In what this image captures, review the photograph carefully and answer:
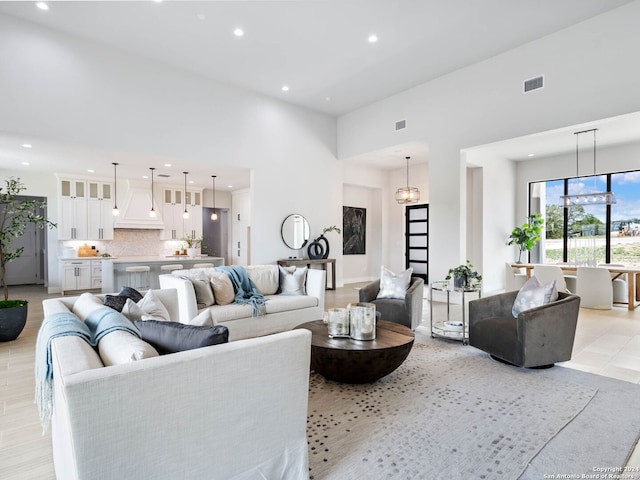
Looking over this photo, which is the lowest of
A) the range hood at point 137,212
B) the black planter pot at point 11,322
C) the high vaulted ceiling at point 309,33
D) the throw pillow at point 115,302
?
the black planter pot at point 11,322

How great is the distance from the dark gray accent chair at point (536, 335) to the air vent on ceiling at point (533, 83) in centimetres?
362

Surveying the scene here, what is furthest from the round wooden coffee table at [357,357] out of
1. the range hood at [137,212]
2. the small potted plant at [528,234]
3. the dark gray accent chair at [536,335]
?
the range hood at [137,212]

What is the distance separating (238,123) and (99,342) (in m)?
6.11

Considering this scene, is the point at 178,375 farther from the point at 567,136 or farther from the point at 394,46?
the point at 567,136

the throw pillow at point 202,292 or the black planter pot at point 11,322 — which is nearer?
the throw pillow at point 202,292

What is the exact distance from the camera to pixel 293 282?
5008 mm

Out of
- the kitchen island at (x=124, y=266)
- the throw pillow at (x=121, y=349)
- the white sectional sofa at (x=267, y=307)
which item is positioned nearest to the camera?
the throw pillow at (x=121, y=349)

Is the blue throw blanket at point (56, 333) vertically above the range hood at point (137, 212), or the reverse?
the range hood at point (137, 212)

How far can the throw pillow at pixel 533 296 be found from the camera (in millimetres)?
3439

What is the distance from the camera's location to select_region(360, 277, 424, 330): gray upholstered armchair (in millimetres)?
4355

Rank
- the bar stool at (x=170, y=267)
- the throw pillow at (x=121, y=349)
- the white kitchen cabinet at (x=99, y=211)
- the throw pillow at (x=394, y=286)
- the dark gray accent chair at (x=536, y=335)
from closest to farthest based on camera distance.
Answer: the throw pillow at (x=121, y=349)
the dark gray accent chair at (x=536, y=335)
the throw pillow at (x=394, y=286)
the bar stool at (x=170, y=267)
the white kitchen cabinet at (x=99, y=211)

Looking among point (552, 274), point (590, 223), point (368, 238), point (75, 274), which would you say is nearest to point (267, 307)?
point (552, 274)

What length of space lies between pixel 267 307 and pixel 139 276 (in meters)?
4.07

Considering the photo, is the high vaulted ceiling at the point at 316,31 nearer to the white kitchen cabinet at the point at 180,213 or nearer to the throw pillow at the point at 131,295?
the throw pillow at the point at 131,295
